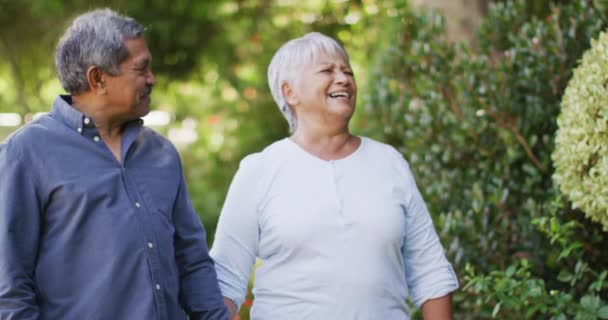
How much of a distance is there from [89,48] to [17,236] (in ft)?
1.94

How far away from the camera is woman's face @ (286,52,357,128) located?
300 cm

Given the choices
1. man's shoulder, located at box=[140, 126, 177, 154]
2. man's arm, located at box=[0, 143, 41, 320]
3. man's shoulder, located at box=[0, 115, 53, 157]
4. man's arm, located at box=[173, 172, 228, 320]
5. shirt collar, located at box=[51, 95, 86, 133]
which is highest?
shirt collar, located at box=[51, 95, 86, 133]

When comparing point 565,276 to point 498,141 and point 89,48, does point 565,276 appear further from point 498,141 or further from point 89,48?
point 89,48

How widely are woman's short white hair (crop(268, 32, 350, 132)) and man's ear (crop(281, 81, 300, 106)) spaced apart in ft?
0.04

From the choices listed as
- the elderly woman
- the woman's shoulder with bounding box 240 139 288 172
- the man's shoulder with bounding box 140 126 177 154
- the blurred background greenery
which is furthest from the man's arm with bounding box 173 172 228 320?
the blurred background greenery

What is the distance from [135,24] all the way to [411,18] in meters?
2.90

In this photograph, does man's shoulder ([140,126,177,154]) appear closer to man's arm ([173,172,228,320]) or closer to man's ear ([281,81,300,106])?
man's arm ([173,172,228,320])

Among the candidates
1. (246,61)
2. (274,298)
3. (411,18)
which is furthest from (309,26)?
(274,298)

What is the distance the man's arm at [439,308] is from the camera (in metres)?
2.99

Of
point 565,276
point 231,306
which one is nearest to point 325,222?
point 231,306

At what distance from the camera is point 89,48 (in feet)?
8.33

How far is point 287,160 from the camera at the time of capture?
9.96 ft

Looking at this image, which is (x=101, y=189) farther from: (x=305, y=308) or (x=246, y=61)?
(x=246, y=61)

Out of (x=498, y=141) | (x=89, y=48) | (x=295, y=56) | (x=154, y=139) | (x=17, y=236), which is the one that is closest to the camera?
(x=17, y=236)
